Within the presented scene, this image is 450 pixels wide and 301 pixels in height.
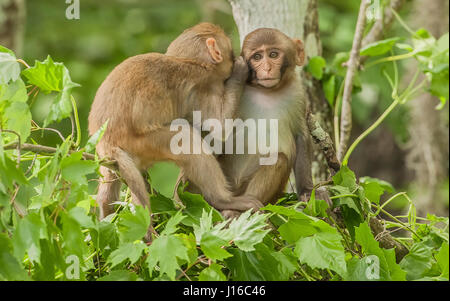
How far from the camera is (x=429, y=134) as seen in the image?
264 inches

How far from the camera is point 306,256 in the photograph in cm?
277

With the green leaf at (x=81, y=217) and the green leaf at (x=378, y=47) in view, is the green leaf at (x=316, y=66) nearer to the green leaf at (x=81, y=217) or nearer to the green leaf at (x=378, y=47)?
the green leaf at (x=378, y=47)

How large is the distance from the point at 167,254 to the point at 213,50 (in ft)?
4.88

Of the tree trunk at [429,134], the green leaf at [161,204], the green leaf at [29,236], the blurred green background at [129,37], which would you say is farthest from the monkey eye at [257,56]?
the blurred green background at [129,37]

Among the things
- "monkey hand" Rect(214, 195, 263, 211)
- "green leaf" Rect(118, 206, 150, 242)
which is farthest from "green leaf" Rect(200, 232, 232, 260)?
"monkey hand" Rect(214, 195, 263, 211)

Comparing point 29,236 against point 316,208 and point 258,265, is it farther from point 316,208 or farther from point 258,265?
point 316,208

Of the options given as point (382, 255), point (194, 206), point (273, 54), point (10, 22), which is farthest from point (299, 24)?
point (10, 22)

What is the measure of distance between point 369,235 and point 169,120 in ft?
3.78

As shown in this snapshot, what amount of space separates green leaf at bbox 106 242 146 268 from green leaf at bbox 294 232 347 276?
2.10 feet

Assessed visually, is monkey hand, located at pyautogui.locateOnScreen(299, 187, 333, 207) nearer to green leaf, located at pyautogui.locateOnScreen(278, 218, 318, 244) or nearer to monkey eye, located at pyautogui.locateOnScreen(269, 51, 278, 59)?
green leaf, located at pyautogui.locateOnScreen(278, 218, 318, 244)

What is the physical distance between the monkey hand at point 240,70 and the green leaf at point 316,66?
89 centimetres

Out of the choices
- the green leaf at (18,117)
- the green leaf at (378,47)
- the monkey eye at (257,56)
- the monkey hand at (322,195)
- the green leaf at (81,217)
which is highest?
the green leaf at (378,47)

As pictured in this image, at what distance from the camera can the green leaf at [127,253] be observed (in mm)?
2578
